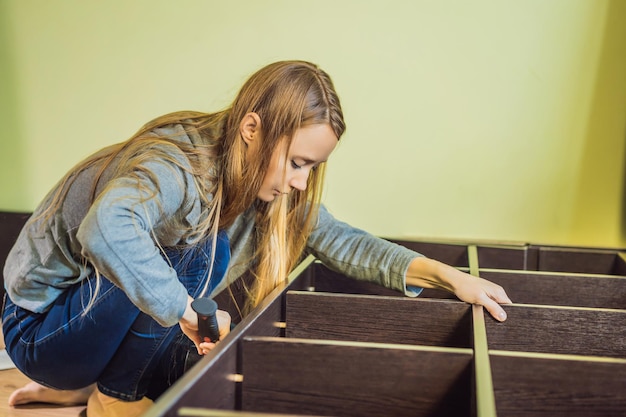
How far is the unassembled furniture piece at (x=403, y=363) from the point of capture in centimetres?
92

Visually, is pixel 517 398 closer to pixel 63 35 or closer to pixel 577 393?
pixel 577 393

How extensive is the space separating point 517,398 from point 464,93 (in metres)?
1.07

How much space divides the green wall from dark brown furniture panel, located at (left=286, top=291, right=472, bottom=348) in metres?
0.67

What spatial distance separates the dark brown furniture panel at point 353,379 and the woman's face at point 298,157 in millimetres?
367

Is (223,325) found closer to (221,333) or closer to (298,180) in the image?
(221,333)

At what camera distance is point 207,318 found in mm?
1131

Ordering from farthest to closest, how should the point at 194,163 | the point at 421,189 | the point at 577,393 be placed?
the point at 421,189
the point at 194,163
the point at 577,393

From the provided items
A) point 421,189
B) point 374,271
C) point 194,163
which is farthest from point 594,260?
point 194,163

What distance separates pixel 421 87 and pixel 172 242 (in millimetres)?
862

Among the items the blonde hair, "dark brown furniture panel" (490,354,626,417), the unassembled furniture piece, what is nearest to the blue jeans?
the blonde hair

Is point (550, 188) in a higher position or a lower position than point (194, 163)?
lower

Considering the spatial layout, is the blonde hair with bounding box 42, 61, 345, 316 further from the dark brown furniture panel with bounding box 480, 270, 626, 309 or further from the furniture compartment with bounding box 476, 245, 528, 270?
the furniture compartment with bounding box 476, 245, 528, 270

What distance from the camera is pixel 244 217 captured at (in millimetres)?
1499

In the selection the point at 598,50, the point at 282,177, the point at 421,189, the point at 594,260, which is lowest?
the point at 594,260
